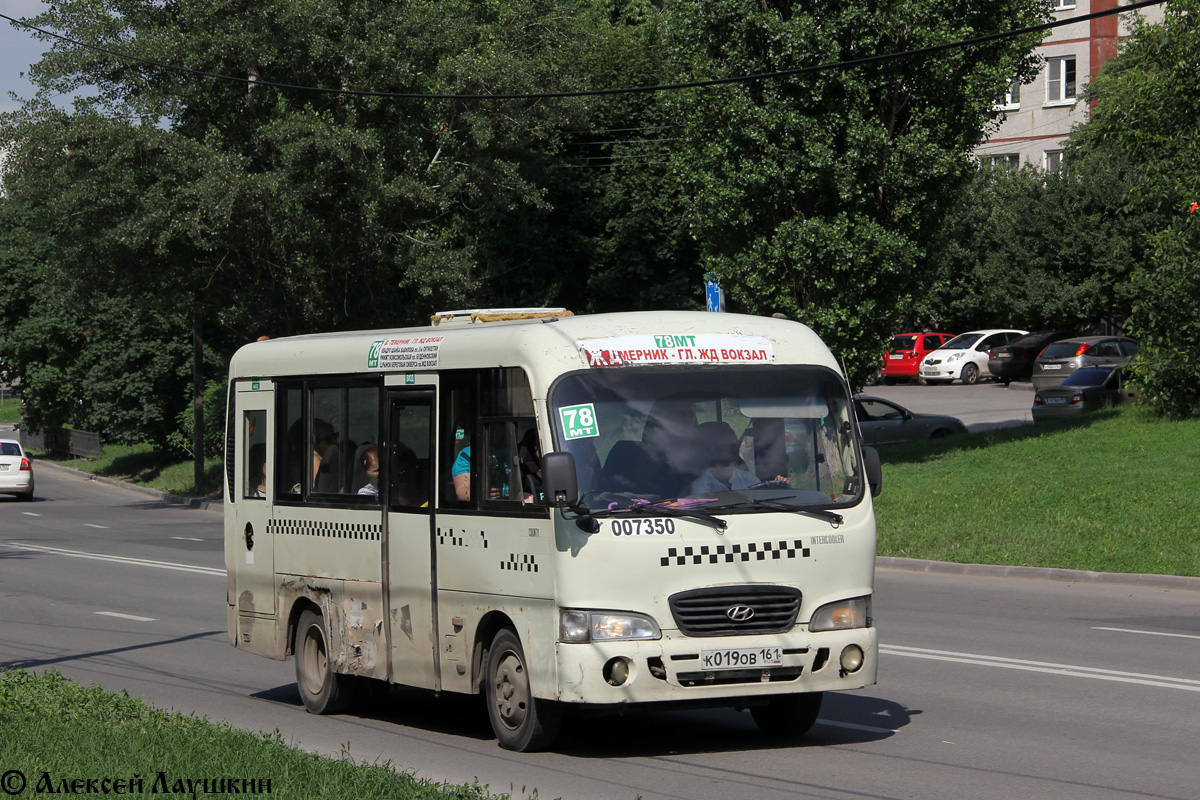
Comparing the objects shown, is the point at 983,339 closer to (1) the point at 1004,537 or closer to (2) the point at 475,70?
(2) the point at 475,70

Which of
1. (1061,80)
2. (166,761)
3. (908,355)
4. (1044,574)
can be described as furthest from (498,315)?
(1061,80)

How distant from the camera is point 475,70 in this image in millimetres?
32031

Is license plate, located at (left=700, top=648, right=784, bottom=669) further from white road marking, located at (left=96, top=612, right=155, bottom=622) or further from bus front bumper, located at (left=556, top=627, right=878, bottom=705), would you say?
white road marking, located at (left=96, top=612, right=155, bottom=622)

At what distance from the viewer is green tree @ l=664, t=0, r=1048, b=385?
1070 inches

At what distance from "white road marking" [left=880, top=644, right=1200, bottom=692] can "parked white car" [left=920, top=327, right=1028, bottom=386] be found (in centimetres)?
4247

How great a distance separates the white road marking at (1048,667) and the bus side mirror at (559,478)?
482cm

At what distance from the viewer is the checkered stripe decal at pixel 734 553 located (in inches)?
319

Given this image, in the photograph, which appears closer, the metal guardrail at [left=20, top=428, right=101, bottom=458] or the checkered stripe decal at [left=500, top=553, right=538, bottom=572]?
the checkered stripe decal at [left=500, top=553, right=538, bottom=572]

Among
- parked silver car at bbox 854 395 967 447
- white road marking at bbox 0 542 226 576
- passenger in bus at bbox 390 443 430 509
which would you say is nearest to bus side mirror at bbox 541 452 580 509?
passenger in bus at bbox 390 443 430 509


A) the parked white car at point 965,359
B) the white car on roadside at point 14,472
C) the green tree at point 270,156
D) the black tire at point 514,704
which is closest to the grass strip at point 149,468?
the white car on roadside at point 14,472

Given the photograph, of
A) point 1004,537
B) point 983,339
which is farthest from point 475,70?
point 983,339

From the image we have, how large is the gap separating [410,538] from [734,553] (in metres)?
2.33

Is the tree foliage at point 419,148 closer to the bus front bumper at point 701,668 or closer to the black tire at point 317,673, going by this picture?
the black tire at point 317,673

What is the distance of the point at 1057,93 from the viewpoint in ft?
228
